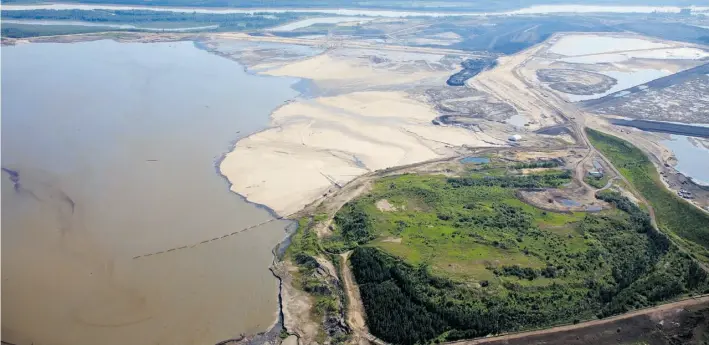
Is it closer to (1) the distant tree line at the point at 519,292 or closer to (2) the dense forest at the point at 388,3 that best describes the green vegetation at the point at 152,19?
(2) the dense forest at the point at 388,3

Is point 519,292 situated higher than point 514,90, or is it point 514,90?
point 514,90

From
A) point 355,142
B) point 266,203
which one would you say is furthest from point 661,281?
point 355,142

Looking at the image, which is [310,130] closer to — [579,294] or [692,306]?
[579,294]

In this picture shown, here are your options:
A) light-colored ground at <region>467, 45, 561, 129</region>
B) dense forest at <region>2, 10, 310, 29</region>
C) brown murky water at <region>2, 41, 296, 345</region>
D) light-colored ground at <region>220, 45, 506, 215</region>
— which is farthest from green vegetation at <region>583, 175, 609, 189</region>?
dense forest at <region>2, 10, 310, 29</region>

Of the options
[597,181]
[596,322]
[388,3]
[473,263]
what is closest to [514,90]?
[597,181]

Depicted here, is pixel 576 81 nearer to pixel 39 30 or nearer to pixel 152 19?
pixel 152 19

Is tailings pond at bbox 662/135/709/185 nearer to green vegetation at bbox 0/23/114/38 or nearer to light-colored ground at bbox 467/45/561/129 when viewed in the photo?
light-colored ground at bbox 467/45/561/129
